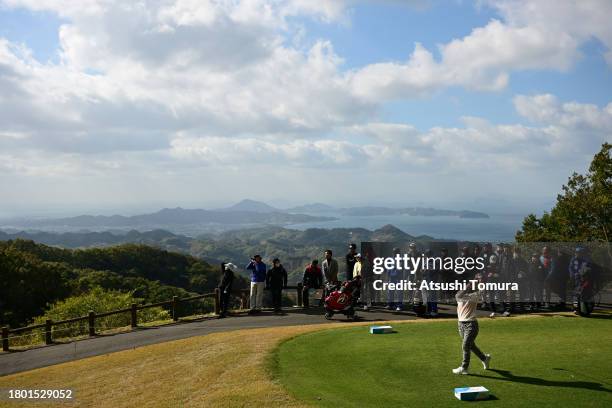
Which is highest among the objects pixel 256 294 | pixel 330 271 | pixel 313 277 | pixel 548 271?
pixel 548 271

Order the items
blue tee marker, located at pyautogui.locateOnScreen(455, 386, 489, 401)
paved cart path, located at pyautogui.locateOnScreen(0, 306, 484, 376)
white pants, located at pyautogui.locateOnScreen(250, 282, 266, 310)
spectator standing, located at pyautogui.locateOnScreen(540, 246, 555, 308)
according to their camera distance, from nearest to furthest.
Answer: blue tee marker, located at pyautogui.locateOnScreen(455, 386, 489, 401), paved cart path, located at pyautogui.locateOnScreen(0, 306, 484, 376), spectator standing, located at pyautogui.locateOnScreen(540, 246, 555, 308), white pants, located at pyautogui.locateOnScreen(250, 282, 266, 310)

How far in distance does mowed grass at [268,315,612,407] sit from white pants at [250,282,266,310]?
558 cm

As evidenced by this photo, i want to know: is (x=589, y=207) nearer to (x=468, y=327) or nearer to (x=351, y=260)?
(x=351, y=260)

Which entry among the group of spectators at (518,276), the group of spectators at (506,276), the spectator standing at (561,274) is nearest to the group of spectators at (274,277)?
the group of spectators at (506,276)

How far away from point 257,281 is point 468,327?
11082 millimetres

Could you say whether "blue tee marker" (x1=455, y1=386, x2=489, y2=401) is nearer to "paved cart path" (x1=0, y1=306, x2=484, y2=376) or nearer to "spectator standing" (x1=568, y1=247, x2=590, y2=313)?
"paved cart path" (x1=0, y1=306, x2=484, y2=376)

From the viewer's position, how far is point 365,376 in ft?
34.4

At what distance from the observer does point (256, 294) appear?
66.0 ft

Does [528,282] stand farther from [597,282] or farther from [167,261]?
[167,261]

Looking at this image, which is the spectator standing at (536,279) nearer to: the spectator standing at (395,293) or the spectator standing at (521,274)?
the spectator standing at (521,274)

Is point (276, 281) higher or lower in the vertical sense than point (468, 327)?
lower

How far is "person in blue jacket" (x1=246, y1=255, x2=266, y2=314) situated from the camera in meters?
19.6

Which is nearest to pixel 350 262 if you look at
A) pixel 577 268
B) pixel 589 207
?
pixel 577 268

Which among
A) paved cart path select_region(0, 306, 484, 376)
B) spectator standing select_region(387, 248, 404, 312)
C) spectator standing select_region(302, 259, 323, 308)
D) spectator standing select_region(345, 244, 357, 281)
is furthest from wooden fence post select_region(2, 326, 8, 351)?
spectator standing select_region(387, 248, 404, 312)
